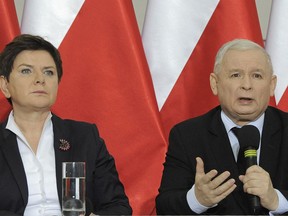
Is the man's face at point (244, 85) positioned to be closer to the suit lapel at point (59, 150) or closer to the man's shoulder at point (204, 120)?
the man's shoulder at point (204, 120)

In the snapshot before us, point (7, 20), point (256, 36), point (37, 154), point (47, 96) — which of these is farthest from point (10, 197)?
point (256, 36)

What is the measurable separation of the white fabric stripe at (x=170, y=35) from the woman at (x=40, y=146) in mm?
667

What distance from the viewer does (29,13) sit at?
3768mm

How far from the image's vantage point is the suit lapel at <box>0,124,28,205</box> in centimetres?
307

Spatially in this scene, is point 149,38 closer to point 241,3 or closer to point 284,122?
point 241,3

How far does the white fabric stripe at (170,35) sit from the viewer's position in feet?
12.7

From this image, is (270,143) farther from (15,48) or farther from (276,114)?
(15,48)

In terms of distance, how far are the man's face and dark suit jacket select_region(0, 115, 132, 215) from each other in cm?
61

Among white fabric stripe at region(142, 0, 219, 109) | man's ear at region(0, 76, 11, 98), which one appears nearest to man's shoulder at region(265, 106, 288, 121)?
white fabric stripe at region(142, 0, 219, 109)

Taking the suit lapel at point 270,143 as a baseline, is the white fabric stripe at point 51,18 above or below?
above

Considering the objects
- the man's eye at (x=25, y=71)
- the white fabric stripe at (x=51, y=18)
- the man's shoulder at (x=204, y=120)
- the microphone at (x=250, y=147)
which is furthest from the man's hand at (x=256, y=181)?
the white fabric stripe at (x=51, y=18)

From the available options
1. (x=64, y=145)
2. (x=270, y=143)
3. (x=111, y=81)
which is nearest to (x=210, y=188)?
(x=270, y=143)

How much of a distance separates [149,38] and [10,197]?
1286mm

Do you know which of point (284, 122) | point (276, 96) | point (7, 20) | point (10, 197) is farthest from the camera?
point (276, 96)
